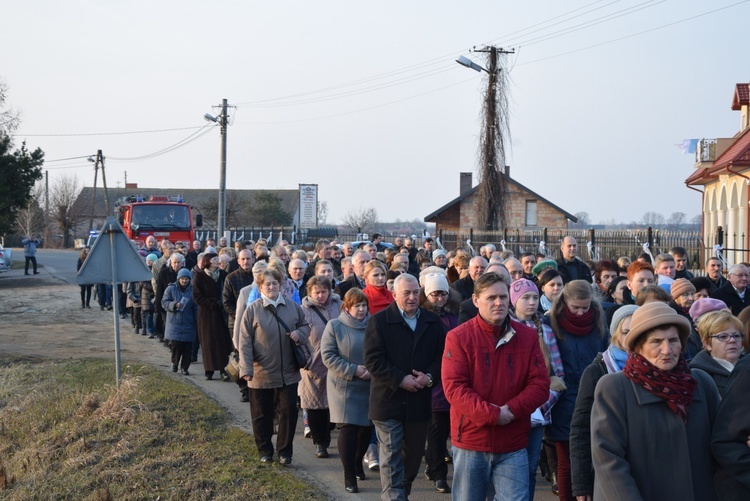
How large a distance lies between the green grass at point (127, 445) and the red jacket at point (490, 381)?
2.51 metres

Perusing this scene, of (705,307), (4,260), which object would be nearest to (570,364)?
(705,307)

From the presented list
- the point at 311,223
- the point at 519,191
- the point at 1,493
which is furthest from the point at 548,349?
the point at 311,223

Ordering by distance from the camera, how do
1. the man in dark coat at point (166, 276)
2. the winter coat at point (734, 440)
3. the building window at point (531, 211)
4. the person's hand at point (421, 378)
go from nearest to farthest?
1. the winter coat at point (734, 440)
2. the person's hand at point (421, 378)
3. the man in dark coat at point (166, 276)
4. the building window at point (531, 211)

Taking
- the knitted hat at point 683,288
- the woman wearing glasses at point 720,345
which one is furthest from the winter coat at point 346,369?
the woman wearing glasses at point 720,345

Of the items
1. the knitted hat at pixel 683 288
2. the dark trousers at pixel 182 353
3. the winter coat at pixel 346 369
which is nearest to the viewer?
the winter coat at pixel 346 369

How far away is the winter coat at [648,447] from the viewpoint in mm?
3955

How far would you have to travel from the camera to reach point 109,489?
8453mm

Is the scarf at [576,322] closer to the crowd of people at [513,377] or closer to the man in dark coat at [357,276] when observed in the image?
the crowd of people at [513,377]

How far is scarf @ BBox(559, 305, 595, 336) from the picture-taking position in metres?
6.49

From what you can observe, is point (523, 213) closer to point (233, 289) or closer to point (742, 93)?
point (742, 93)

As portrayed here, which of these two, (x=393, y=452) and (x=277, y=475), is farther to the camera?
(x=277, y=475)

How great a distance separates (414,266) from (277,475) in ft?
31.7

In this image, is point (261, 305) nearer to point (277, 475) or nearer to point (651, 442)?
A: point (277, 475)

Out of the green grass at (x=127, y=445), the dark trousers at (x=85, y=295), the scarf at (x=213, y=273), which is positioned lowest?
the green grass at (x=127, y=445)
